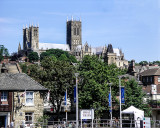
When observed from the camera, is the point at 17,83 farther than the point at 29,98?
Yes

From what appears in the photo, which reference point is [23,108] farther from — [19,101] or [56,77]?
[56,77]

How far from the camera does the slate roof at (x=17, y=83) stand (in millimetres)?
50594

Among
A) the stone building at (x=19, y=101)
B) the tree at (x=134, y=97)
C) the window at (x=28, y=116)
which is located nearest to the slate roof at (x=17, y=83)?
the stone building at (x=19, y=101)

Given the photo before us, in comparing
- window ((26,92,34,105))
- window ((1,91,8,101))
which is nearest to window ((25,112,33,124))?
window ((26,92,34,105))

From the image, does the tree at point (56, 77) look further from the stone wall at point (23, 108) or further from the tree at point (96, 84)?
the stone wall at point (23, 108)

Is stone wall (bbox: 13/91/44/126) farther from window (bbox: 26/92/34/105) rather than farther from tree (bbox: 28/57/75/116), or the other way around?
tree (bbox: 28/57/75/116)

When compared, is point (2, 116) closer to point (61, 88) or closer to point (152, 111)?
point (61, 88)

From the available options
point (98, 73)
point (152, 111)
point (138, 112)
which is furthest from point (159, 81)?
point (138, 112)

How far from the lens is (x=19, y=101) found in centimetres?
4975

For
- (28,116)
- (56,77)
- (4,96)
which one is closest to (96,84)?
(56,77)

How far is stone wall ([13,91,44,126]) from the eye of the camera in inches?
1965

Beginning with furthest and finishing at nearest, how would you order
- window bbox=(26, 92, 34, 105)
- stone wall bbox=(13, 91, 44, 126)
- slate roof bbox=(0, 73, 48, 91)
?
window bbox=(26, 92, 34, 105) < slate roof bbox=(0, 73, 48, 91) < stone wall bbox=(13, 91, 44, 126)

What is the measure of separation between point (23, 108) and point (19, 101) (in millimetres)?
1282

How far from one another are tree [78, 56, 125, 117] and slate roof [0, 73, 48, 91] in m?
10.1
